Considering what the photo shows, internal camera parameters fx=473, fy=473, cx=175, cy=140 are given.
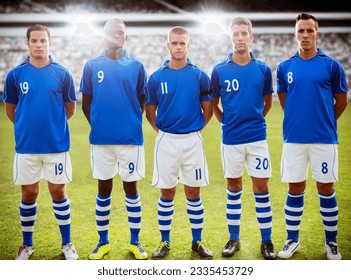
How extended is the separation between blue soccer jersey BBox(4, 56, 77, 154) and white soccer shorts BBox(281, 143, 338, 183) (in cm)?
123

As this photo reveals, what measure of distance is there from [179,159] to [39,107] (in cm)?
81

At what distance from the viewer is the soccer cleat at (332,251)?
2605mm

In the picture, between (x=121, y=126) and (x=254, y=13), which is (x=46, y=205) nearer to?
(x=121, y=126)

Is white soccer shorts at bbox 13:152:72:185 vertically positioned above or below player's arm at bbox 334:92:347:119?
below

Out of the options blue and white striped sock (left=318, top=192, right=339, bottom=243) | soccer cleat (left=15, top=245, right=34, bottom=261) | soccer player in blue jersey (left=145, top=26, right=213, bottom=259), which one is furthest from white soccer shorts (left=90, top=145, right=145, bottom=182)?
blue and white striped sock (left=318, top=192, right=339, bottom=243)

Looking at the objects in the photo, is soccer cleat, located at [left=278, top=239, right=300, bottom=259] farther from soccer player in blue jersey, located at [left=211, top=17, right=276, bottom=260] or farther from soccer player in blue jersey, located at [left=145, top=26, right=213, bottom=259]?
soccer player in blue jersey, located at [left=145, top=26, right=213, bottom=259]

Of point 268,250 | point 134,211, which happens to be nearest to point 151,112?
point 134,211

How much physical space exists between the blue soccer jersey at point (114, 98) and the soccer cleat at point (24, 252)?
74 cm

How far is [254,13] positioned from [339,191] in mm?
3062

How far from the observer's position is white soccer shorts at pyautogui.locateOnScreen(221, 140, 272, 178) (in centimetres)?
259

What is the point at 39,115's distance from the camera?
2539 mm

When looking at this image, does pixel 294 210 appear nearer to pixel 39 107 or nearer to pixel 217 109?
pixel 217 109

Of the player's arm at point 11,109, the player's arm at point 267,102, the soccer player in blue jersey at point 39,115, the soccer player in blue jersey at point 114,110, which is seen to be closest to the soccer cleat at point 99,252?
the soccer player in blue jersey at point 114,110
